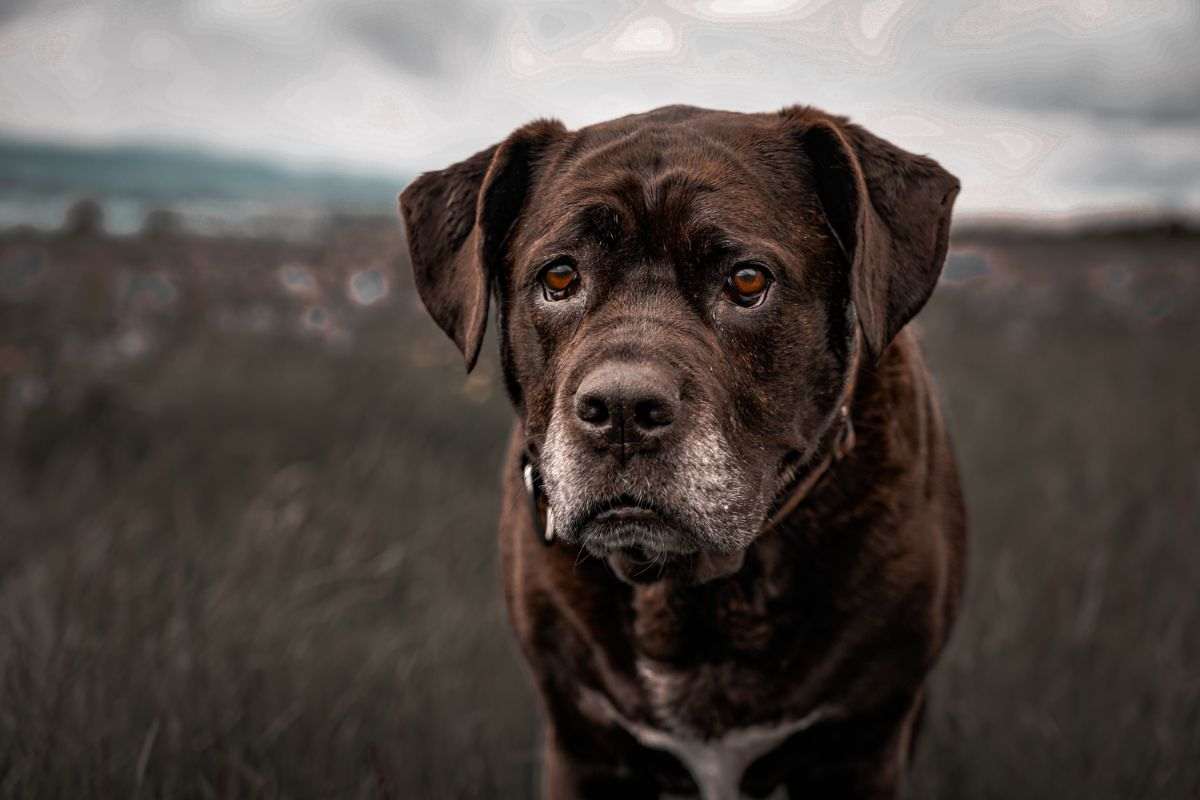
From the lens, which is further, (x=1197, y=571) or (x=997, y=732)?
(x=1197, y=571)

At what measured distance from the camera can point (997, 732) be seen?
11.8ft

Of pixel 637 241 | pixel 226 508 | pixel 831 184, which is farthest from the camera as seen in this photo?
pixel 226 508

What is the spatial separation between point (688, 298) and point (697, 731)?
3.38ft

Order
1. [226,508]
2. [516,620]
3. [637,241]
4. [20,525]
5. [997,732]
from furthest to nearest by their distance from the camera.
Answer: [226,508]
[20,525]
[997,732]
[516,620]
[637,241]

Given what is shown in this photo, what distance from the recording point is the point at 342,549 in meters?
4.72

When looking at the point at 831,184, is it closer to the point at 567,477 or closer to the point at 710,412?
the point at 710,412

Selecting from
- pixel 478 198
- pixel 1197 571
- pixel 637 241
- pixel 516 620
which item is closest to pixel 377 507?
pixel 516 620

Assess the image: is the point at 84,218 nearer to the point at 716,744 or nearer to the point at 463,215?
the point at 463,215

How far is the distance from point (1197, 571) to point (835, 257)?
2957 millimetres

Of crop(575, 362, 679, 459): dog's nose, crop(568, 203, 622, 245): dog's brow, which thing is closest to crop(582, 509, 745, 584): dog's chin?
crop(575, 362, 679, 459): dog's nose

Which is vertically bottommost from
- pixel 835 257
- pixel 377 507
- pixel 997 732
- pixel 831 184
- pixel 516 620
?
pixel 997 732

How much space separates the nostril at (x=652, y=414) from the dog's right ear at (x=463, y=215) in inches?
28.1

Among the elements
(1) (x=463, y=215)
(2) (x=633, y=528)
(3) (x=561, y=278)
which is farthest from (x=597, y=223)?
(2) (x=633, y=528)

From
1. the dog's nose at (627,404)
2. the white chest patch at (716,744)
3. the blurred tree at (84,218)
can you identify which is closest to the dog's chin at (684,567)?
the white chest patch at (716,744)
